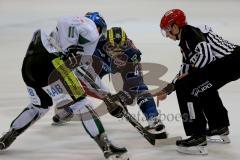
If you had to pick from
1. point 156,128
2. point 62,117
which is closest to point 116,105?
point 156,128

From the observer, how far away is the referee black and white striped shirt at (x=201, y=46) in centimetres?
301

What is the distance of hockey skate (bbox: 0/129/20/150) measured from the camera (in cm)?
317

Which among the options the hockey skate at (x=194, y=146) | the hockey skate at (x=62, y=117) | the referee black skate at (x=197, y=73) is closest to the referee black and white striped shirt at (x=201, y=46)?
the referee black skate at (x=197, y=73)

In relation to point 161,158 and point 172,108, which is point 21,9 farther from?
point 161,158

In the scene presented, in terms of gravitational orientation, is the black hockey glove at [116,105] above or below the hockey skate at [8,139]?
above

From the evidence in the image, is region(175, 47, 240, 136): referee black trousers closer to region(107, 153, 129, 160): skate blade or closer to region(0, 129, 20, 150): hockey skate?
region(107, 153, 129, 160): skate blade

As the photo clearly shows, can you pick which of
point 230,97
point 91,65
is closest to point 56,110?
point 91,65

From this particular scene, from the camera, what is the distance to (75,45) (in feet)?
9.66

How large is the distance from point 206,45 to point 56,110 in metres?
1.46

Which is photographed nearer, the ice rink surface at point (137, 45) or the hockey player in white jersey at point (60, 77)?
the hockey player in white jersey at point (60, 77)

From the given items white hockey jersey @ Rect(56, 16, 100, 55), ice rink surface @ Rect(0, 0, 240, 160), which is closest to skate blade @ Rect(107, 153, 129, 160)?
ice rink surface @ Rect(0, 0, 240, 160)

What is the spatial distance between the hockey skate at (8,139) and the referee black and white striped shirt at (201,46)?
112 centimetres

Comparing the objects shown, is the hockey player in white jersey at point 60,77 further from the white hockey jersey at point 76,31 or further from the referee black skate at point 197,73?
the referee black skate at point 197,73

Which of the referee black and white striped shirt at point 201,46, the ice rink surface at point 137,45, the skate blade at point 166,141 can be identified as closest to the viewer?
the referee black and white striped shirt at point 201,46
